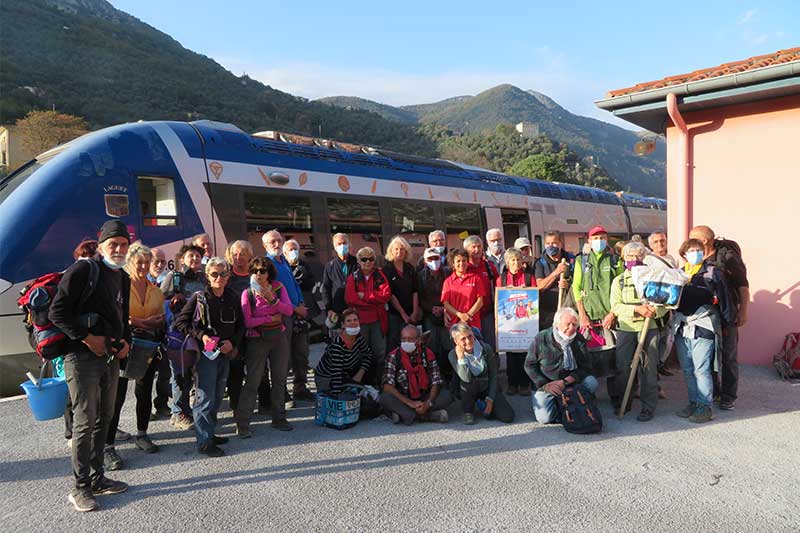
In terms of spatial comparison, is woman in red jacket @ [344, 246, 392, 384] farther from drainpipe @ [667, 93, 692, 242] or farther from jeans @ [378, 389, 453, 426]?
drainpipe @ [667, 93, 692, 242]

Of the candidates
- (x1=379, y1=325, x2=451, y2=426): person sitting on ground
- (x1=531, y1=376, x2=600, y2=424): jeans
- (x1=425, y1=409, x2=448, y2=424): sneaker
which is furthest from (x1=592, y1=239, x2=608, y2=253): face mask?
(x1=425, y1=409, x2=448, y2=424): sneaker

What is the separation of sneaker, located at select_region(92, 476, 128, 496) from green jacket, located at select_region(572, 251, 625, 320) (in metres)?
4.39

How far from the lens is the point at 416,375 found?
4.91m

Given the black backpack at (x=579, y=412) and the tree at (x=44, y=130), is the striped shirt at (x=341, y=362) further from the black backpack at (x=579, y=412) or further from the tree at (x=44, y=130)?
the tree at (x=44, y=130)

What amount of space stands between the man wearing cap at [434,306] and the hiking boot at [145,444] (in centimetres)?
287

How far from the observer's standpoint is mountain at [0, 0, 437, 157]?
4475cm

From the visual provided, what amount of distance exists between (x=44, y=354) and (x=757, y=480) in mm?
4816

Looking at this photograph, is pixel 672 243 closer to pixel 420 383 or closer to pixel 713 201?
pixel 713 201

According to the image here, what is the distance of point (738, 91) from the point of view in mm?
6387

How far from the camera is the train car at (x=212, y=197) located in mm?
5637

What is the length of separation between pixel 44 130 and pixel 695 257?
132 feet

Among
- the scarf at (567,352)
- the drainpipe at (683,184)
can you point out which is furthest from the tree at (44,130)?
the scarf at (567,352)

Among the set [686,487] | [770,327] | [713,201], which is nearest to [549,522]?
[686,487]

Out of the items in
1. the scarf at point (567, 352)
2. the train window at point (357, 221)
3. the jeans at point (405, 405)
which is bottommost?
the jeans at point (405, 405)
